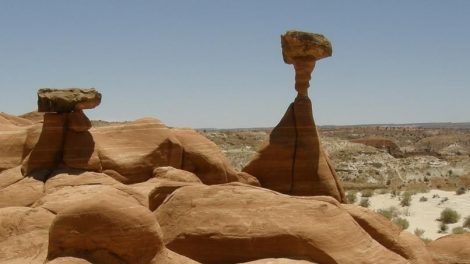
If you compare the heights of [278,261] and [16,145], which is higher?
[16,145]

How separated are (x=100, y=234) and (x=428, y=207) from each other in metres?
24.0

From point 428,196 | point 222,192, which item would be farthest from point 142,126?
point 428,196

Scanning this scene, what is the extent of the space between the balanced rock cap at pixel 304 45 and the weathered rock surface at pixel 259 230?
950cm

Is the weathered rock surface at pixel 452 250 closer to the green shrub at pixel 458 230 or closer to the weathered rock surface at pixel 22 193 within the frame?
the weathered rock surface at pixel 22 193

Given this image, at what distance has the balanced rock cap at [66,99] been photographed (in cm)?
1559

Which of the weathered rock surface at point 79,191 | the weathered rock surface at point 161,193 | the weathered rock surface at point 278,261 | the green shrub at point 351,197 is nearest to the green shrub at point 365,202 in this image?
the green shrub at point 351,197

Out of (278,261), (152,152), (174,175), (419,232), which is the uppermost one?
(152,152)

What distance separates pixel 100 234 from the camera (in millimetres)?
7027

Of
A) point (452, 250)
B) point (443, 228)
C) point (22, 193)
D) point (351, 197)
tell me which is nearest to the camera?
point (452, 250)

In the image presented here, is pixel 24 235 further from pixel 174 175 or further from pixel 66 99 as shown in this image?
pixel 66 99

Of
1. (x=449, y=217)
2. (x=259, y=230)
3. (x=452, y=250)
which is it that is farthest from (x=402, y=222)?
(x=259, y=230)

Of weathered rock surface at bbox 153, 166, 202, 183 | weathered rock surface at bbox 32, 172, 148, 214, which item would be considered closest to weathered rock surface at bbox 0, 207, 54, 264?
weathered rock surface at bbox 32, 172, 148, 214

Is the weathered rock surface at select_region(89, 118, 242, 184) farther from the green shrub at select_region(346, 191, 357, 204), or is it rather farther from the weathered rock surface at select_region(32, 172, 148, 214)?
the green shrub at select_region(346, 191, 357, 204)

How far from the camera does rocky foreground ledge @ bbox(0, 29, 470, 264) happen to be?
724 centimetres
